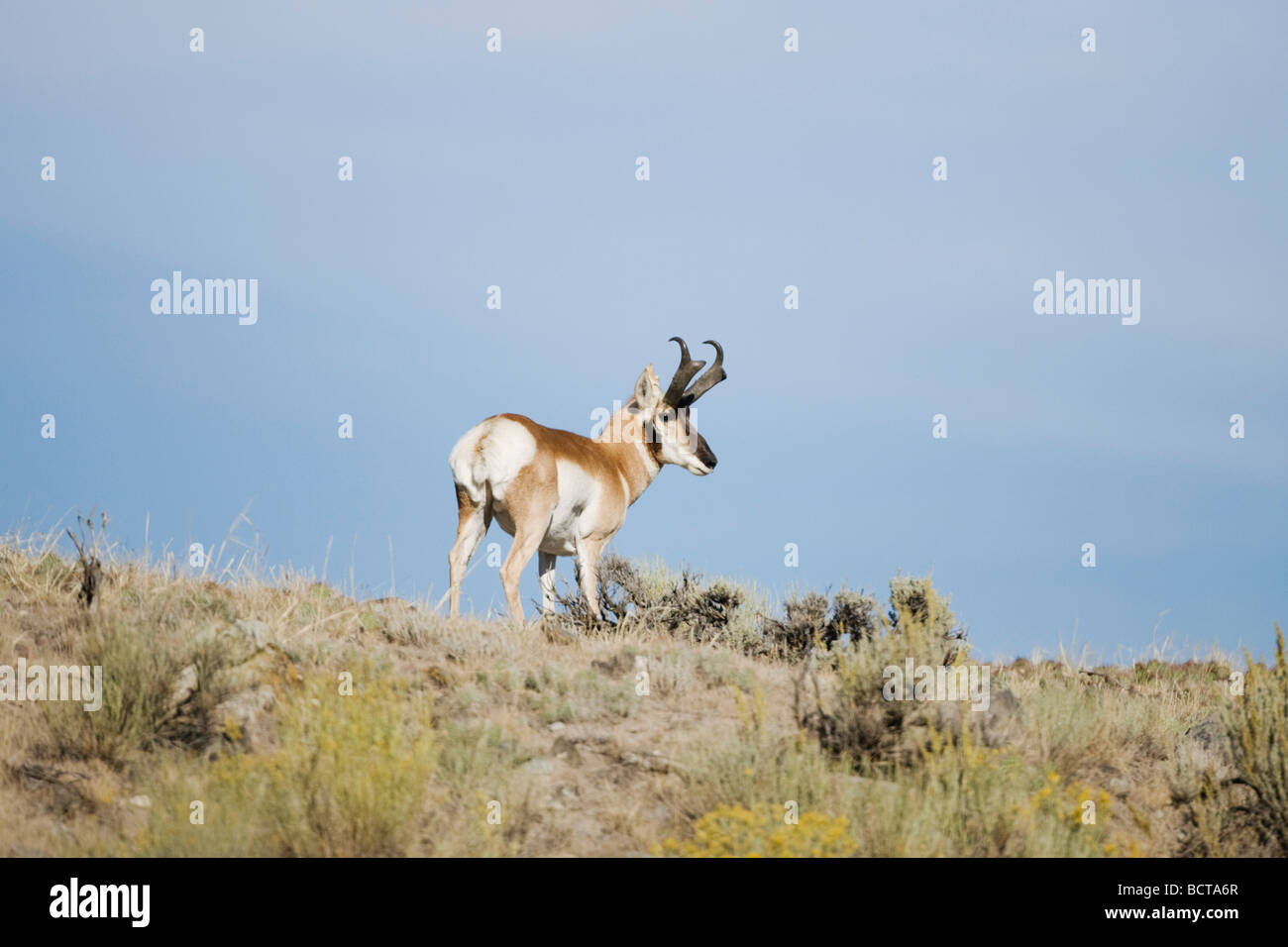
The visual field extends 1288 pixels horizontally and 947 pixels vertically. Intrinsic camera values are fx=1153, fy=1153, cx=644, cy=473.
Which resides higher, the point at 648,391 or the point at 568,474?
the point at 648,391

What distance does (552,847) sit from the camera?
283 inches

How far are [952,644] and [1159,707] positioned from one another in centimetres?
221

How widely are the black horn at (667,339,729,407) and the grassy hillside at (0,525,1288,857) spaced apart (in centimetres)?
420

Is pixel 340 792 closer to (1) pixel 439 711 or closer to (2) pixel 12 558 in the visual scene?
(1) pixel 439 711

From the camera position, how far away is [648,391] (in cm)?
1516

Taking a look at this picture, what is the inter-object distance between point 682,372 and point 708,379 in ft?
1.42

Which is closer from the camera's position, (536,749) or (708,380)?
(536,749)

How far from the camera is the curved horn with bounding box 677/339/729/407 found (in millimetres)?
15125

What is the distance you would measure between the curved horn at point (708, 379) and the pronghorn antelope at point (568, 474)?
0.01 metres
